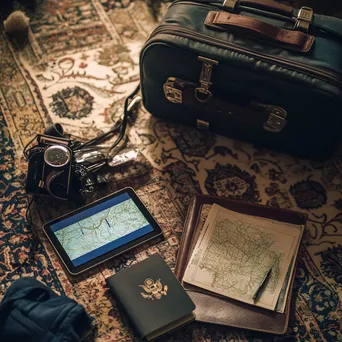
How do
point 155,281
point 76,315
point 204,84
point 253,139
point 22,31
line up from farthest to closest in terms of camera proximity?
point 22,31, point 253,139, point 204,84, point 155,281, point 76,315

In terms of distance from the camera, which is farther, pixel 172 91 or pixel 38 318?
pixel 172 91

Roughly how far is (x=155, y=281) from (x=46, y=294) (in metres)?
0.27

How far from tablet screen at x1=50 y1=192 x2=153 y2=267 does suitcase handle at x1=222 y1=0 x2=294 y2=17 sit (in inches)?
23.9

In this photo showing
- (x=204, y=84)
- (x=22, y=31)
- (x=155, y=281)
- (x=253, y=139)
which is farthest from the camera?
(x=22, y=31)

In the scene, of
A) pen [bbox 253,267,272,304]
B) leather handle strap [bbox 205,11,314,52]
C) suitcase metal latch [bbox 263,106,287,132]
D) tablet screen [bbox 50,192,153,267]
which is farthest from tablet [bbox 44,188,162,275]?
leather handle strap [bbox 205,11,314,52]

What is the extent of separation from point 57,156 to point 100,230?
0.77 ft

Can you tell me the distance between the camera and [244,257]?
1.37 m

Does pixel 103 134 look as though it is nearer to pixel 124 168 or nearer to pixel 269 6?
pixel 124 168

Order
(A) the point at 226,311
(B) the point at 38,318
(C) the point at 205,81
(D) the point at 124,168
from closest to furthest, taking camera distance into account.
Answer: (B) the point at 38,318 → (A) the point at 226,311 → (C) the point at 205,81 → (D) the point at 124,168

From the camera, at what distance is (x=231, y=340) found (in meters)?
1.26

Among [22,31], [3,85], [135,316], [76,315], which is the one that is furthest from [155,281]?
Answer: [22,31]

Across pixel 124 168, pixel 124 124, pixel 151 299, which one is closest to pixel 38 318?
pixel 151 299

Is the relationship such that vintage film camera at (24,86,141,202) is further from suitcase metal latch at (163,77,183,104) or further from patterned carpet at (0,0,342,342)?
suitcase metal latch at (163,77,183,104)

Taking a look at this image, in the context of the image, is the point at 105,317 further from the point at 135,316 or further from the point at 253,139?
the point at 253,139
